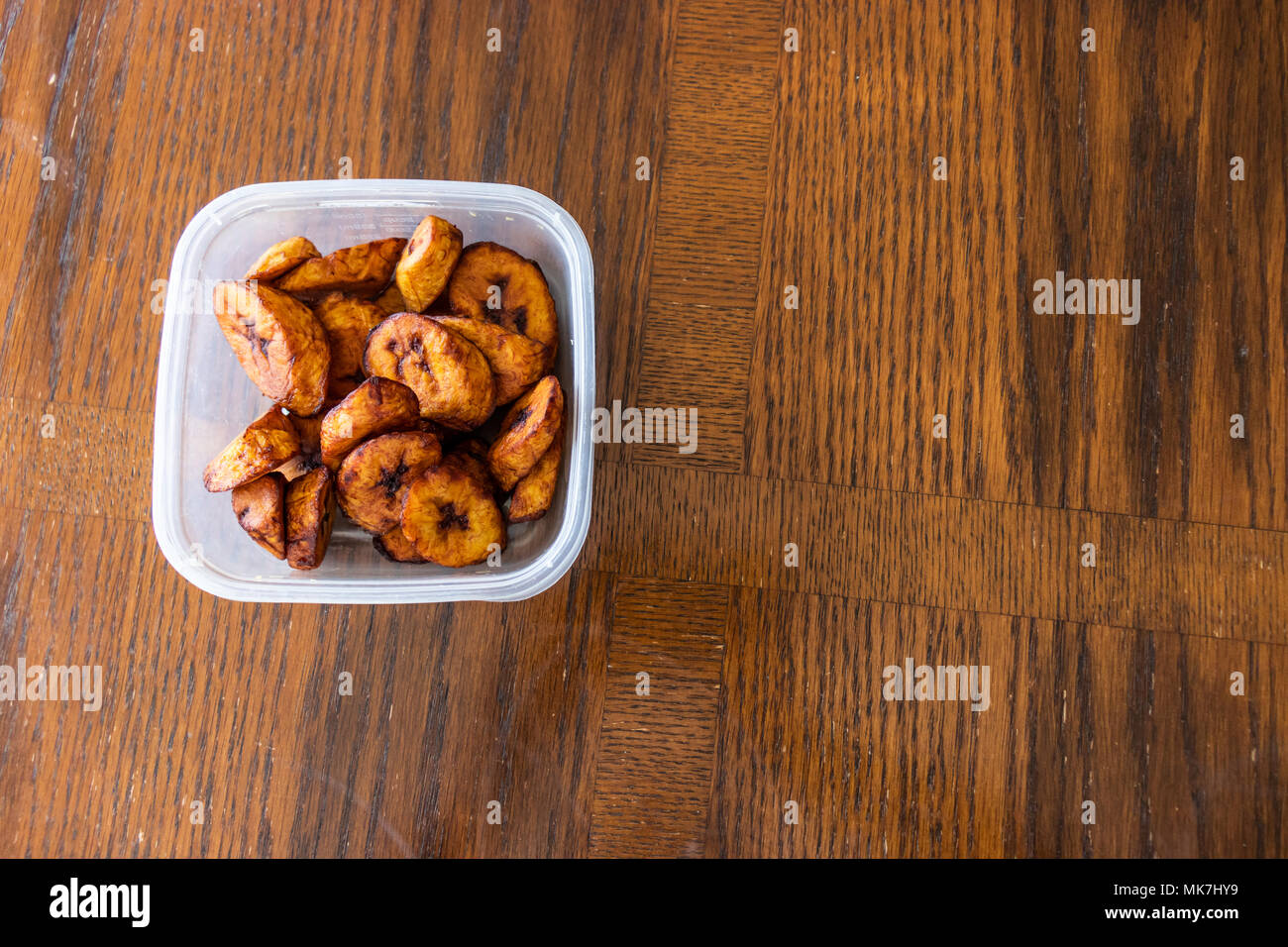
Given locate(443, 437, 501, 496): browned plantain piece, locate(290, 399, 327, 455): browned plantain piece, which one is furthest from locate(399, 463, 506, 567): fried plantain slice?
locate(290, 399, 327, 455): browned plantain piece

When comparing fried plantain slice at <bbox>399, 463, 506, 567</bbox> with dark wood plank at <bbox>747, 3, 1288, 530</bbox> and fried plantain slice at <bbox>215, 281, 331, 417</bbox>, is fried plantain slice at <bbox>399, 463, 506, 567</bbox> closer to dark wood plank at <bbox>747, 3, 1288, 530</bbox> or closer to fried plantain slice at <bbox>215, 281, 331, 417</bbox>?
fried plantain slice at <bbox>215, 281, 331, 417</bbox>

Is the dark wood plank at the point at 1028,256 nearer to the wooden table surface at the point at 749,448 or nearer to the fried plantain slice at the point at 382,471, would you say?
the wooden table surface at the point at 749,448

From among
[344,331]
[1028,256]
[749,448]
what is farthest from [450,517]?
Answer: [1028,256]

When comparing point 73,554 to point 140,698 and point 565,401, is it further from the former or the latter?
point 565,401

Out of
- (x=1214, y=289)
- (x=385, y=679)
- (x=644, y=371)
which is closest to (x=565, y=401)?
(x=644, y=371)

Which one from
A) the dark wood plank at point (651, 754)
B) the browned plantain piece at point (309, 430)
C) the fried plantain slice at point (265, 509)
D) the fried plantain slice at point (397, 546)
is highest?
the browned plantain piece at point (309, 430)

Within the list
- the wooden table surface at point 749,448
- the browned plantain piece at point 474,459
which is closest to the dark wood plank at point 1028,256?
the wooden table surface at point 749,448

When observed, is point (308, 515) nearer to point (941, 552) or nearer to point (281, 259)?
point (281, 259)
